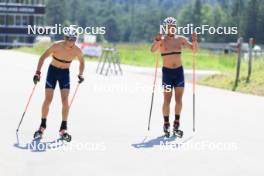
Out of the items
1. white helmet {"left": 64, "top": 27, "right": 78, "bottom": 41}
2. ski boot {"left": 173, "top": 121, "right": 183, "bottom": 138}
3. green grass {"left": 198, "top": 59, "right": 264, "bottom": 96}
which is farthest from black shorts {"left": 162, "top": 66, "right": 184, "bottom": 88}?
green grass {"left": 198, "top": 59, "right": 264, "bottom": 96}

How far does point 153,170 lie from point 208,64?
3773cm

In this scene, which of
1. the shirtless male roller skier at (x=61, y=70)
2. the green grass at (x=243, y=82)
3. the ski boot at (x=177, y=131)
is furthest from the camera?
the green grass at (x=243, y=82)

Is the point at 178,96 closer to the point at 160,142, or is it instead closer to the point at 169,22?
the point at 160,142

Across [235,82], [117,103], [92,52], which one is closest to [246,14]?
[92,52]

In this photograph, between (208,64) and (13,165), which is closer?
(13,165)

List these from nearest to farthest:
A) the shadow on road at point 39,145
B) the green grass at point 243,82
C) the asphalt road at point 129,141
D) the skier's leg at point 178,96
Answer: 1. the asphalt road at point 129,141
2. the shadow on road at point 39,145
3. the skier's leg at point 178,96
4. the green grass at point 243,82

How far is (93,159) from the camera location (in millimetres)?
8922

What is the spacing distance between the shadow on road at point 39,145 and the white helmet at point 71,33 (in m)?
1.62

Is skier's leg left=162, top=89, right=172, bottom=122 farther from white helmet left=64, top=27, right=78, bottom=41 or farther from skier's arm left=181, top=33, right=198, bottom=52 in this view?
white helmet left=64, top=27, right=78, bottom=41

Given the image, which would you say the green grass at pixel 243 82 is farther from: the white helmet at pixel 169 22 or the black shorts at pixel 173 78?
the white helmet at pixel 169 22

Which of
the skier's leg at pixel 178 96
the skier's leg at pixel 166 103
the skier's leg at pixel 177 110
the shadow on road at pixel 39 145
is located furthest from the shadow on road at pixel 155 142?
the shadow on road at pixel 39 145

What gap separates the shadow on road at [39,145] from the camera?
31.4 feet

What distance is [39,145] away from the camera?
9883 mm

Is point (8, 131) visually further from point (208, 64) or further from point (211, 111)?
point (208, 64)
